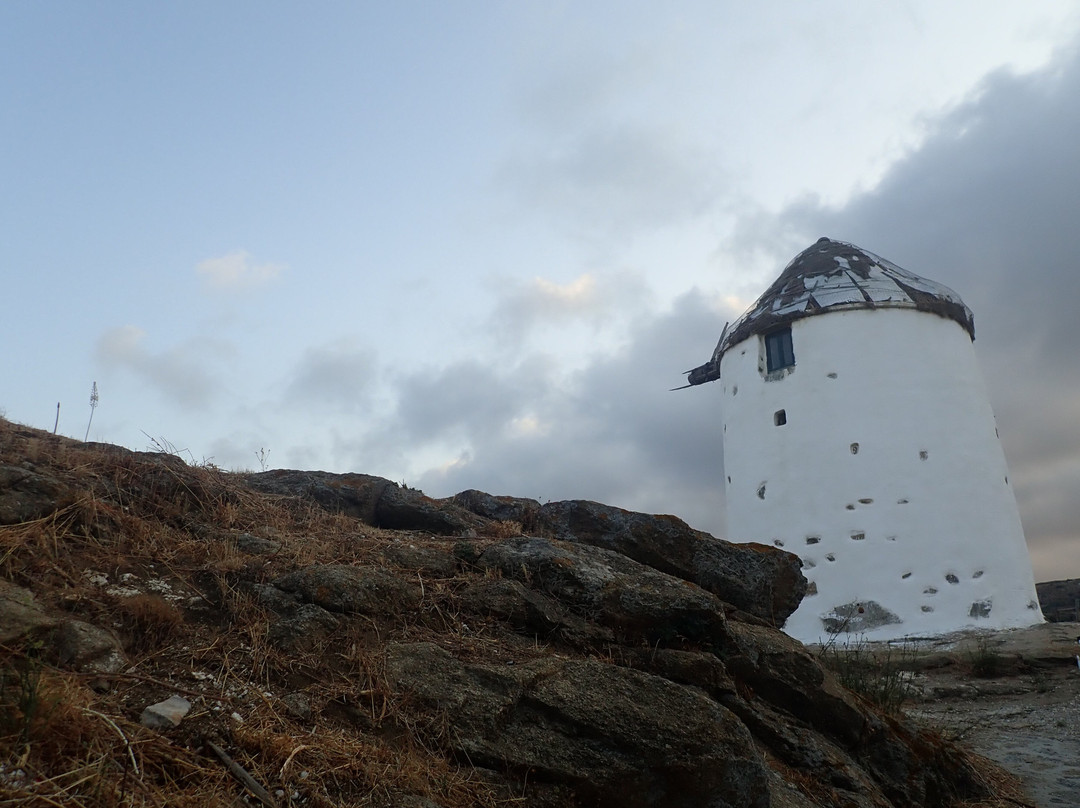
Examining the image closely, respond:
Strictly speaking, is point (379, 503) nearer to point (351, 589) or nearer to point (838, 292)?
point (351, 589)

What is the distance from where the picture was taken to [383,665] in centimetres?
363

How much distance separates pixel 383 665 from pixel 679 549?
2.92m

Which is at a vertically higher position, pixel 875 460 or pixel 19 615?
pixel 875 460

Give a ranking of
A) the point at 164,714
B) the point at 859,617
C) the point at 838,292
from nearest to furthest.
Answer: the point at 164,714, the point at 859,617, the point at 838,292

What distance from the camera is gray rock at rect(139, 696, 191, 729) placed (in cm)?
285

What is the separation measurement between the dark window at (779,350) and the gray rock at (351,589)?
51.1ft

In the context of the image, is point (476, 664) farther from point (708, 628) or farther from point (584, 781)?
point (708, 628)

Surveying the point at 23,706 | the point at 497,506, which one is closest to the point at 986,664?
the point at 497,506

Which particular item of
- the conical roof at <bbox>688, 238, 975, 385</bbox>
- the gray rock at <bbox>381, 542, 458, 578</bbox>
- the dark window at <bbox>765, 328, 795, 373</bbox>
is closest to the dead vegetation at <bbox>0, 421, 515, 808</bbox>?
the gray rock at <bbox>381, 542, 458, 578</bbox>

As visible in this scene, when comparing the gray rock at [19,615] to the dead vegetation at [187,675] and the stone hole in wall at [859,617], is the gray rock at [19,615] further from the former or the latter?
the stone hole in wall at [859,617]

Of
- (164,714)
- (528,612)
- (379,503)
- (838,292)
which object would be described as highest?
(838,292)

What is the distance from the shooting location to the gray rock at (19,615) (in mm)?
3006

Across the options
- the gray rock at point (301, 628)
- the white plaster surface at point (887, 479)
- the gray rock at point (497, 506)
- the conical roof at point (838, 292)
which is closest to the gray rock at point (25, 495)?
the gray rock at point (301, 628)

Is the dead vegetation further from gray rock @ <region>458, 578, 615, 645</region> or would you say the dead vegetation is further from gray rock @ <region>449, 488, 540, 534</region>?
gray rock @ <region>449, 488, 540, 534</region>
